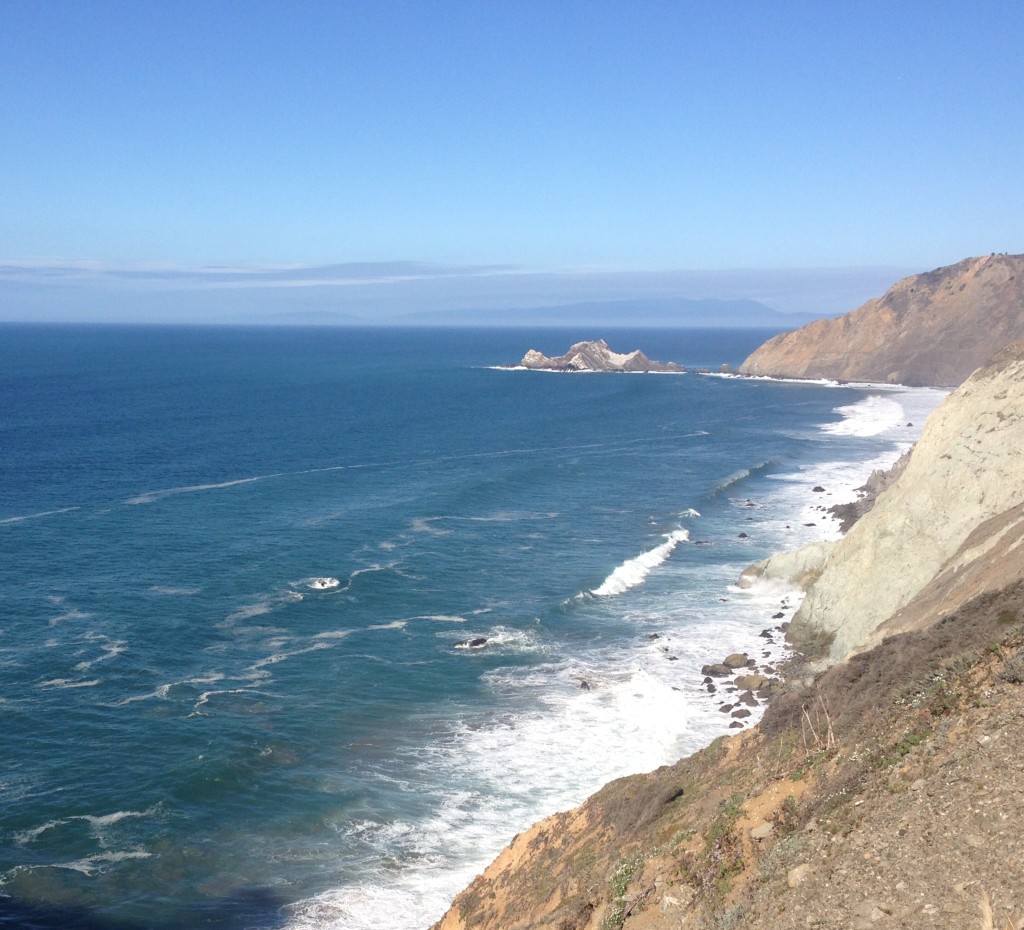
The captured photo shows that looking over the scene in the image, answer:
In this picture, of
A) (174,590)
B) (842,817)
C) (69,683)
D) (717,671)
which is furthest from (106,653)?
(842,817)

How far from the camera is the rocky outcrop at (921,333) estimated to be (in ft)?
508

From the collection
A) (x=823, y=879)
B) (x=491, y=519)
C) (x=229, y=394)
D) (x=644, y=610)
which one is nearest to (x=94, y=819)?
(x=823, y=879)

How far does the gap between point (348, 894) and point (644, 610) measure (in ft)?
81.7

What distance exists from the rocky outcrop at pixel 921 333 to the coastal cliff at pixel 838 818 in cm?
14074

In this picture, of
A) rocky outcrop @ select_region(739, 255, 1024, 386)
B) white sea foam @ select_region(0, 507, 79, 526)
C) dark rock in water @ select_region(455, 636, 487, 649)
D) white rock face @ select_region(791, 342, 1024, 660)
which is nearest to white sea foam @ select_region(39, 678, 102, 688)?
dark rock in water @ select_region(455, 636, 487, 649)

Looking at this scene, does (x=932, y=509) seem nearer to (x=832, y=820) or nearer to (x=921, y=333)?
(x=832, y=820)

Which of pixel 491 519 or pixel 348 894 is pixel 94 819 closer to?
pixel 348 894

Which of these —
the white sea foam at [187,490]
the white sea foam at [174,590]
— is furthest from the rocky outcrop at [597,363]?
the white sea foam at [174,590]

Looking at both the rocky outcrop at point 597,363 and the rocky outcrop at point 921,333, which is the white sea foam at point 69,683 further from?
the rocky outcrop at point 597,363

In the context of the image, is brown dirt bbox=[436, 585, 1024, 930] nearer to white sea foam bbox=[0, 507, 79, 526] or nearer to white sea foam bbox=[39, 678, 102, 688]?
white sea foam bbox=[39, 678, 102, 688]

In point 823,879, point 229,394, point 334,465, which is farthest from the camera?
point 229,394

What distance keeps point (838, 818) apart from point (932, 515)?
27463mm

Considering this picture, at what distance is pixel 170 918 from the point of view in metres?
25.0

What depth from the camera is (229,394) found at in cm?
14012
